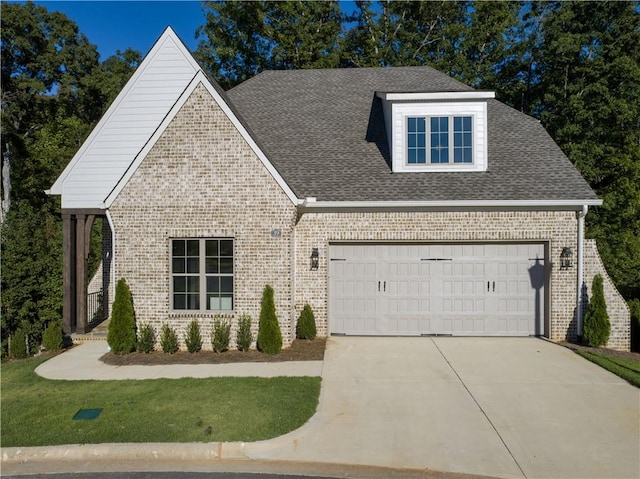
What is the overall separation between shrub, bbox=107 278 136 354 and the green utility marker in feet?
11.4

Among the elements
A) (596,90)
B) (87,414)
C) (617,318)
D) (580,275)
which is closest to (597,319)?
(617,318)

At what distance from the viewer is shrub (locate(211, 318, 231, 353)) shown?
34.7ft

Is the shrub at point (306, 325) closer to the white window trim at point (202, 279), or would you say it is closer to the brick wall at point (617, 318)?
the white window trim at point (202, 279)

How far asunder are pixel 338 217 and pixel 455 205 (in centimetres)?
310

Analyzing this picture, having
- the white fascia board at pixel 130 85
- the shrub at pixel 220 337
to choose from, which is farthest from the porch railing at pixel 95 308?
the shrub at pixel 220 337

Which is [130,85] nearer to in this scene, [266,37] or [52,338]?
[52,338]

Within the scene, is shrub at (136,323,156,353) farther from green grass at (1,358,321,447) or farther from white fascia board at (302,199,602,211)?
white fascia board at (302,199,602,211)

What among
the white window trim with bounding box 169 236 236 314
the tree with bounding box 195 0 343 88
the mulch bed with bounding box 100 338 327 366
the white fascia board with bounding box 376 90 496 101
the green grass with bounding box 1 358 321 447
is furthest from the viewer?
the tree with bounding box 195 0 343 88

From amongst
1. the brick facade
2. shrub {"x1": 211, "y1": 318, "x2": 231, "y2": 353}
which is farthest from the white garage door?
shrub {"x1": 211, "y1": 318, "x2": 231, "y2": 353}

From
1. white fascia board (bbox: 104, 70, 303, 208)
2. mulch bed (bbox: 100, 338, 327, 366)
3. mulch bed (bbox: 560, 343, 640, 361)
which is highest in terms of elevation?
white fascia board (bbox: 104, 70, 303, 208)

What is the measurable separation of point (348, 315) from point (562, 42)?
1917cm

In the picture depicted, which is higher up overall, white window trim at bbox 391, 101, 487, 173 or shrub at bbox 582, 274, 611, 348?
white window trim at bbox 391, 101, 487, 173

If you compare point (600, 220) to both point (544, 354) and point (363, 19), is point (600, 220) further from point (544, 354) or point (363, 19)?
point (363, 19)

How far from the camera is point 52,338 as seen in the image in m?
11.4
